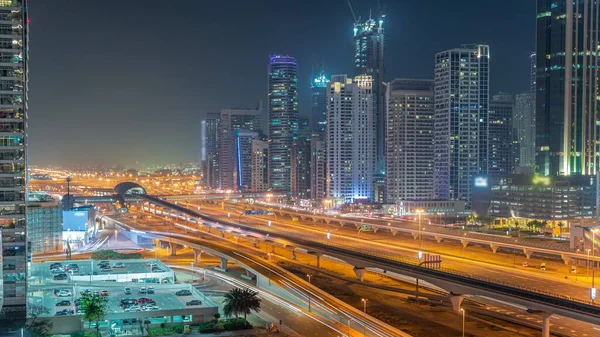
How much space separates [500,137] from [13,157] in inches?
5911

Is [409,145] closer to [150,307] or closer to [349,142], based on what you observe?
[349,142]

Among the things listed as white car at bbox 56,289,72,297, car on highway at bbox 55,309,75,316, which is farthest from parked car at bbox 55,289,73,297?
car on highway at bbox 55,309,75,316

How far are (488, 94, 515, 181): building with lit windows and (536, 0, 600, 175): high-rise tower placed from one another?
37.0 meters

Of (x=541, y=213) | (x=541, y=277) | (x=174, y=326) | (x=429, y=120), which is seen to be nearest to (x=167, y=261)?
(x=174, y=326)

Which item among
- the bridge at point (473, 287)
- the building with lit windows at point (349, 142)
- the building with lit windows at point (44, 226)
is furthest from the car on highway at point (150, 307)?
the building with lit windows at point (349, 142)

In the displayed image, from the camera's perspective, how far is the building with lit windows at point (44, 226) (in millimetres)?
88938

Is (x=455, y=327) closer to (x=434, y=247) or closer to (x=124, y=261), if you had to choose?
(x=124, y=261)

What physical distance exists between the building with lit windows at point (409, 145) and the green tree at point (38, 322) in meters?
119

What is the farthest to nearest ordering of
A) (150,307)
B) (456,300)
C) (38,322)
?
1. (456,300)
2. (150,307)
3. (38,322)

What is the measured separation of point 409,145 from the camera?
6476 inches

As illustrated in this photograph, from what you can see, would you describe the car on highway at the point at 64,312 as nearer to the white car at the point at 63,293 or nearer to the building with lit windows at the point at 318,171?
the white car at the point at 63,293

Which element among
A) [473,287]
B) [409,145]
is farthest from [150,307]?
[409,145]

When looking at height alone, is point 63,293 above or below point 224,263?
above

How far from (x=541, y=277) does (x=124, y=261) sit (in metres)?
45.3
